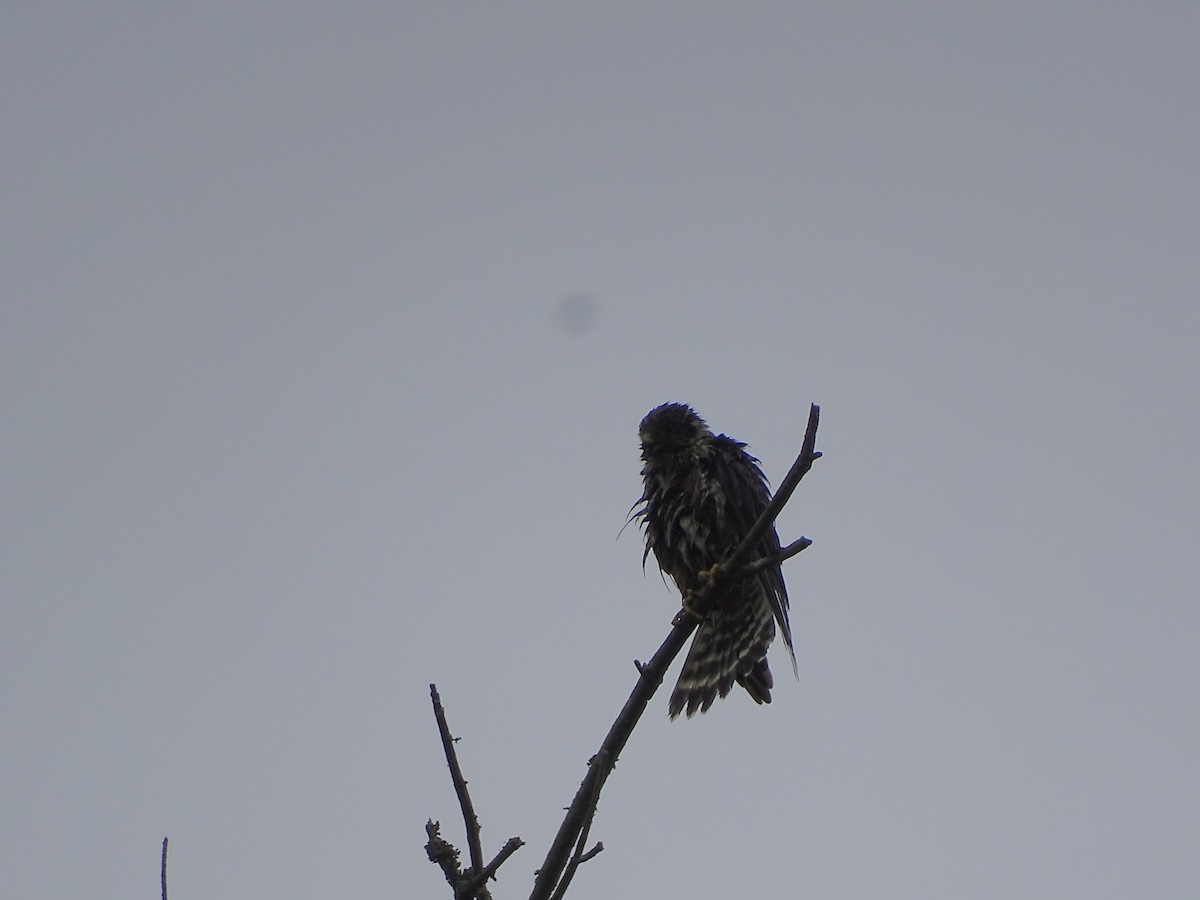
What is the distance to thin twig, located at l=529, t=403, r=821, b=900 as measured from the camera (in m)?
2.61

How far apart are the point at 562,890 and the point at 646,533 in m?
3.85

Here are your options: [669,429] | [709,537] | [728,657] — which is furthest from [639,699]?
[669,429]

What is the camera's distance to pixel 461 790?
8.96 ft

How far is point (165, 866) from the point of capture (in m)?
2.61

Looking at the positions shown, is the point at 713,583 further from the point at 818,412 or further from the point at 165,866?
the point at 165,866

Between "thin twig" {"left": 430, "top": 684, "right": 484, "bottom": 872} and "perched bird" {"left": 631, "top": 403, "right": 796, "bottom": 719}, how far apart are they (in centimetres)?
228

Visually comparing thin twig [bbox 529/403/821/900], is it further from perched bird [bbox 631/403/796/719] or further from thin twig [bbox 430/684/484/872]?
perched bird [bbox 631/403/796/719]

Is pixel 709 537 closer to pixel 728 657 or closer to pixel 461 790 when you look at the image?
pixel 728 657

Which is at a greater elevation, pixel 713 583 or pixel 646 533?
pixel 646 533

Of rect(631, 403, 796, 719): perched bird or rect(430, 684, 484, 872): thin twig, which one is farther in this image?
rect(631, 403, 796, 719): perched bird

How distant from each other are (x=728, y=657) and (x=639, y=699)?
2203 mm

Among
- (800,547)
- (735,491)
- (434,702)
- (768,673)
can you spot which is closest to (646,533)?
(735,491)

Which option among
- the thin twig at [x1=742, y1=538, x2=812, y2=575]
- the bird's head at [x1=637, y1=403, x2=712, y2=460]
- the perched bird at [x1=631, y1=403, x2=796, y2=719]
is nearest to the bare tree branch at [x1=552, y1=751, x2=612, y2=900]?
the thin twig at [x1=742, y1=538, x2=812, y2=575]

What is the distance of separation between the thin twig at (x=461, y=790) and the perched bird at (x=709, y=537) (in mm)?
2282
